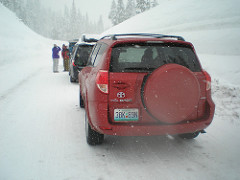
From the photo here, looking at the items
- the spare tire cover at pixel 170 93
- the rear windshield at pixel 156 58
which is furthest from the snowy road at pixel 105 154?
the rear windshield at pixel 156 58

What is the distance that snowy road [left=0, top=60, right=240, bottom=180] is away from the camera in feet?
9.66

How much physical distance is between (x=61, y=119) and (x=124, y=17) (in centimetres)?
6713

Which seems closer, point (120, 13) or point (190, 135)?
point (190, 135)

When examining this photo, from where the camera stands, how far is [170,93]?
9.14 feet

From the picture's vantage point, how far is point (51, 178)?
9.27 ft

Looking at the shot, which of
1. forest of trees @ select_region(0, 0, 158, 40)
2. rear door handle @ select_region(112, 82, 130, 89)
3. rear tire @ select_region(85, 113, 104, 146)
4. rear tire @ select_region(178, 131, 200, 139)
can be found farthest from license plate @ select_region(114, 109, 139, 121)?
forest of trees @ select_region(0, 0, 158, 40)

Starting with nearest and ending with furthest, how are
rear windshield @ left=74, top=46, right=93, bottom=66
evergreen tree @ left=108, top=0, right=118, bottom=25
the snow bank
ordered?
1. rear windshield @ left=74, top=46, right=93, bottom=66
2. the snow bank
3. evergreen tree @ left=108, top=0, right=118, bottom=25

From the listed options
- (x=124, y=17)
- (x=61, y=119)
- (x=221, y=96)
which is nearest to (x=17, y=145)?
(x=61, y=119)

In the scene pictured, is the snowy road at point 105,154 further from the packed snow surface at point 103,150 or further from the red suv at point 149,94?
the red suv at point 149,94

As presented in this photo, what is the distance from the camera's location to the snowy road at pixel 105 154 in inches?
116

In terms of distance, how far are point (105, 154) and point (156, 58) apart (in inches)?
71.4

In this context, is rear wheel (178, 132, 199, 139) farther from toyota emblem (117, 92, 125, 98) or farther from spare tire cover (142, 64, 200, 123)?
toyota emblem (117, 92, 125, 98)

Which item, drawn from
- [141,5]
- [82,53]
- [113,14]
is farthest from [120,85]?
[113,14]

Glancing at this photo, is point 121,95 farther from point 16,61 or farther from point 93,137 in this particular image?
point 16,61
